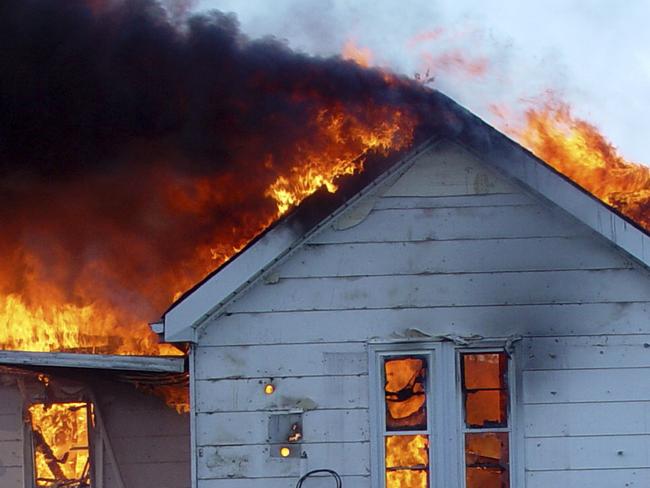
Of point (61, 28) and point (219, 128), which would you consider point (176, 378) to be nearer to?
point (219, 128)

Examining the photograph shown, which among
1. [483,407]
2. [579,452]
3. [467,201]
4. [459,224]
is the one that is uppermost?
[467,201]

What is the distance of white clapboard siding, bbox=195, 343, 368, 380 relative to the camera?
7.79m

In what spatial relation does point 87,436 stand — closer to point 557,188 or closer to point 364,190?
point 364,190

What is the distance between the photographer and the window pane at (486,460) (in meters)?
7.95

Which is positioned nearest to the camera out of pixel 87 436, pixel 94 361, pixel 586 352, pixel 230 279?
pixel 230 279

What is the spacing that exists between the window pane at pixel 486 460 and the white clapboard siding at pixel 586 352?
2.51 feet

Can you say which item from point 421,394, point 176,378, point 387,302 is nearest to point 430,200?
point 387,302

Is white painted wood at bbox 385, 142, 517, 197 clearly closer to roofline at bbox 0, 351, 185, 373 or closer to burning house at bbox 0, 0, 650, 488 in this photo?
burning house at bbox 0, 0, 650, 488

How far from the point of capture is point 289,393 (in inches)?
307

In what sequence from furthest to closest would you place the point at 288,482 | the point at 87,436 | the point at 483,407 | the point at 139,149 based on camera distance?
the point at 139,149 → the point at 87,436 → the point at 483,407 → the point at 288,482

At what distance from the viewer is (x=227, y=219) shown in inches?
436

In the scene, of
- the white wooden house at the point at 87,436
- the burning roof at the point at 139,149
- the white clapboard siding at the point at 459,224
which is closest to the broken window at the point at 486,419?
the white clapboard siding at the point at 459,224

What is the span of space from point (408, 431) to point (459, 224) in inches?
74.2

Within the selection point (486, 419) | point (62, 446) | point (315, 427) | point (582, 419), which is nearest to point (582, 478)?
point (582, 419)
